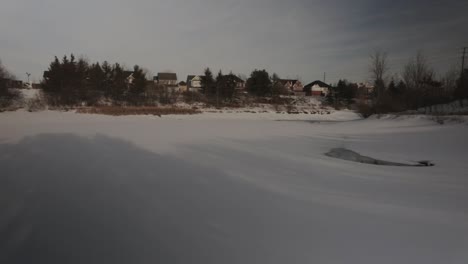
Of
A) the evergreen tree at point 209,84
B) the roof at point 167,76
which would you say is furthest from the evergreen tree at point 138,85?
the roof at point 167,76

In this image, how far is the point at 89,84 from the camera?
31.1 metres

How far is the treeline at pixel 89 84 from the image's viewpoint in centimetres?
2677

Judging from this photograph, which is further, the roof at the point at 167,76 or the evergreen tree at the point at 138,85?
the roof at the point at 167,76

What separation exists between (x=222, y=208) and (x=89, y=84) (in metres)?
32.1

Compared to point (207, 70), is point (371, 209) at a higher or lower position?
lower

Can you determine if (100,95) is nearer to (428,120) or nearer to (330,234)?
(428,120)

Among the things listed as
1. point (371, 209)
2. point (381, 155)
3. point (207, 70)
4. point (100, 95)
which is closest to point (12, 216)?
point (371, 209)

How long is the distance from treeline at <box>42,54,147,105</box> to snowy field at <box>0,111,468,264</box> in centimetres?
2189

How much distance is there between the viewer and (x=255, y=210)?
400 cm

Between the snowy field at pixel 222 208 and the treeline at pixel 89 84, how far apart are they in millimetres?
21886

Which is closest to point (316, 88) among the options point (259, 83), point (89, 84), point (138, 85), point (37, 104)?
point (259, 83)

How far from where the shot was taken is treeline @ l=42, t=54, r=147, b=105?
26.8m

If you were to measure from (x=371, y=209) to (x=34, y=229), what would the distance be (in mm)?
4411

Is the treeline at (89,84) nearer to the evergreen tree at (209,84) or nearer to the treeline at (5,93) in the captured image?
the treeline at (5,93)
